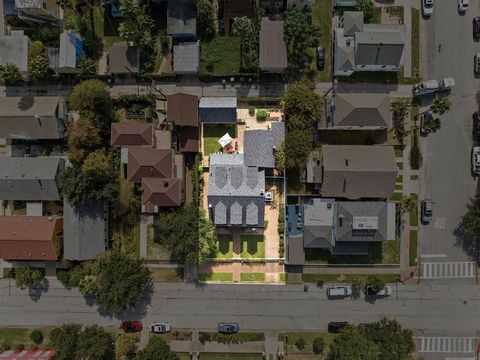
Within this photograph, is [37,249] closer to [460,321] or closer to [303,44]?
[303,44]

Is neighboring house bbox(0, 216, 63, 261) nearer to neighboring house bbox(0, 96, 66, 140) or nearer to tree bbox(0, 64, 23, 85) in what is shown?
neighboring house bbox(0, 96, 66, 140)

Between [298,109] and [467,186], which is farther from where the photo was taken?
[467,186]

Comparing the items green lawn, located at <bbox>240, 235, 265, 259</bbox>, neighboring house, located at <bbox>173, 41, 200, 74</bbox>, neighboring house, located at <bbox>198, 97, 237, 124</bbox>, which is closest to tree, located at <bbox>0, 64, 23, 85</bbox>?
neighboring house, located at <bbox>173, 41, 200, 74</bbox>

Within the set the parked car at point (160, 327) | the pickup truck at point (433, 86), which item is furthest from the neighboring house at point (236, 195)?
the pickup truck at point (433, 86)

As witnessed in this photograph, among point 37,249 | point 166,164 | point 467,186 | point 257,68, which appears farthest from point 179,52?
point 467,186

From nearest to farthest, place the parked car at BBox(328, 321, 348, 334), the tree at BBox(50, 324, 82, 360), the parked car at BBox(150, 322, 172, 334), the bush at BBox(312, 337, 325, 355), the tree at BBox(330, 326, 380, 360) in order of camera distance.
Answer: the tree at BBox(330, 326, 380, 360) < the tree at BBox(50, 324, 82, 360) < the bush at BBox(312, 337, 325, 355) < the parked car at BBox(328, 321, 348, 334) < the parked car at BBox(150, 322, 172, 334)

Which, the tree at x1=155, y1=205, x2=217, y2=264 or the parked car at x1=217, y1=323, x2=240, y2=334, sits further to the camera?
the parked car at x1=217, y1=323, x2=240, y2=334

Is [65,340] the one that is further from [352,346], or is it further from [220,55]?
[220,55]
